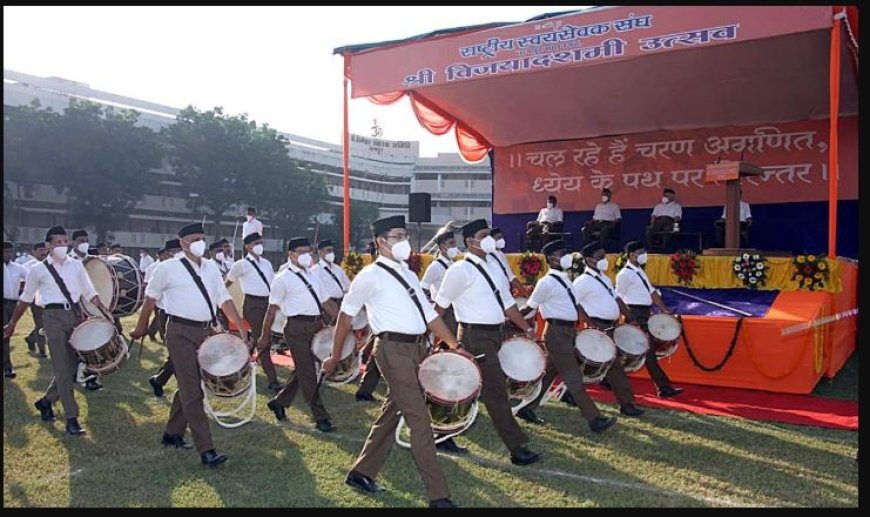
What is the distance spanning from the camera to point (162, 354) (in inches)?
433

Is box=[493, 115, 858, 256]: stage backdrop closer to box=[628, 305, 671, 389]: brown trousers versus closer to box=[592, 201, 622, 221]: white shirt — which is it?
box=[592, 201, 622, 221]: white shirt

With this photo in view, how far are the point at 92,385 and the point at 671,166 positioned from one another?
41.4 ft

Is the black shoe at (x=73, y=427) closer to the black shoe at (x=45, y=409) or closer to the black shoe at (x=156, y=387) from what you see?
the black shoe at (x=45, y=409)

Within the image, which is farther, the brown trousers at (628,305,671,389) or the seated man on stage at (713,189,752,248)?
the seated man on stage at (713,189,752,248)

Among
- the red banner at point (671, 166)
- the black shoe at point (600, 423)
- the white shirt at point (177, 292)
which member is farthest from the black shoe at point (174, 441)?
the red banner at point (671, 166)

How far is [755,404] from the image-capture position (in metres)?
7.30

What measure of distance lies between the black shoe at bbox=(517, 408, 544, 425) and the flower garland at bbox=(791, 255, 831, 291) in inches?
169

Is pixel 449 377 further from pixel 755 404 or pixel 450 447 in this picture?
pixel 755 404

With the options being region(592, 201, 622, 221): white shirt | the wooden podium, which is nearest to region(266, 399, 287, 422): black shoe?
the wooden podium

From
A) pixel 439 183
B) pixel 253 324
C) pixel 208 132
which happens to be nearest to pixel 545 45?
pixel 253 324

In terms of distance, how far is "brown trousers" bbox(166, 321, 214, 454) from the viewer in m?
5.17

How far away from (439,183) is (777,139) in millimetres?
51875

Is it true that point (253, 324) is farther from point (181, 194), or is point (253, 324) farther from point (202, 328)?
point (181, 194)

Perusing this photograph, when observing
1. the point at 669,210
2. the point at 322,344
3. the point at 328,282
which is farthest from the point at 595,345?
the point at 669,210
